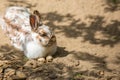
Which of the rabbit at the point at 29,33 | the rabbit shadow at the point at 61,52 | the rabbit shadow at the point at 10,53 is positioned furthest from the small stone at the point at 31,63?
the rabbit shadow at the point at 61,52

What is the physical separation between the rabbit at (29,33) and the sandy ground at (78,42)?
0.17m

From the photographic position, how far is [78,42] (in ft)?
24.6

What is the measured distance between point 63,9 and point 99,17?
835 mm

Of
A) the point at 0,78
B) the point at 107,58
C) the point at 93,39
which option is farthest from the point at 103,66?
the point at 0,78

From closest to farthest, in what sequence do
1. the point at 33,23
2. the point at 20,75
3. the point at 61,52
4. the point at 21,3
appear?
the point at 20,75, the point at 33,23, the point at 61,52, the point at 21,3

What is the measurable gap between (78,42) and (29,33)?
1.09 metres

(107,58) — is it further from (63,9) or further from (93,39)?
(63,9)

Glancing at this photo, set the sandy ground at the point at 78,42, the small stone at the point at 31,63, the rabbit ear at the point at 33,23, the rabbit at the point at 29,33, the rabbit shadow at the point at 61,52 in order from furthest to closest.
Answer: the rabbit shadow at the point at 61,52, the rabbit ear at the point at 33,23, the rabbit at the point at 29,33, the small stone at the point at 31,63, the sandy ground at the point at 78,42

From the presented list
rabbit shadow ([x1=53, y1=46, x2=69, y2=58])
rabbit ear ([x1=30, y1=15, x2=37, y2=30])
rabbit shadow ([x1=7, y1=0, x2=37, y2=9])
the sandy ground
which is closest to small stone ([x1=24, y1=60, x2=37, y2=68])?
the sandy ground

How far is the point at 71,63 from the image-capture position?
6.66 metres

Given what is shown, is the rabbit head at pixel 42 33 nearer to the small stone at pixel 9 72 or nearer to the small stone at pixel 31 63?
the small stone at pixel 31 63

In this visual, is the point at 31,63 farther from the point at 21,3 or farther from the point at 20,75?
the point at 21,3

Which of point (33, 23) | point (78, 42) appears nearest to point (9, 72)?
point (33, 23)

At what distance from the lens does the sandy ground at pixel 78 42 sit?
20.8ft
